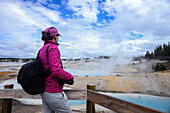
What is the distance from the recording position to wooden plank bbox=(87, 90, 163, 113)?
5.79 feet

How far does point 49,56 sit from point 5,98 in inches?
87.4

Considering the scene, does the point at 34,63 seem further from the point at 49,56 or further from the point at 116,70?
the point at 116,70

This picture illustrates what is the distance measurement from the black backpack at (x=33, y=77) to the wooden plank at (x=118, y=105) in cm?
124

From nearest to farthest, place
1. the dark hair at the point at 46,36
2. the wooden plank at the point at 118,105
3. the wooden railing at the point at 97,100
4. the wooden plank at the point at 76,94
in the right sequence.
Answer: the wooden plank at the point at 118,105
the wooden railing at the point at 97,100
the dark hair at the point at 46,36
the wooden plank at the point at 76,94

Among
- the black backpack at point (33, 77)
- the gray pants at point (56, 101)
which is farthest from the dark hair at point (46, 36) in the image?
the gray pants at point (56, 101)

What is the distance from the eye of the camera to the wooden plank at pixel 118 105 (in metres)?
1.77

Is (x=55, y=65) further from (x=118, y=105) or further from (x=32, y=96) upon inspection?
(x=32, y=96)

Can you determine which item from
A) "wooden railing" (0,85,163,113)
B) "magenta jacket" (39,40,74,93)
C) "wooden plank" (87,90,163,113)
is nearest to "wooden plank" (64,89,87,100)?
"wooden railing" (0,85,163,113)

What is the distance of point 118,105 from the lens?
2.16 meters

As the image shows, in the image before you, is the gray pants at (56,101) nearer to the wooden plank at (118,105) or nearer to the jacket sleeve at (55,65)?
the jacket sleeve at (55,65)

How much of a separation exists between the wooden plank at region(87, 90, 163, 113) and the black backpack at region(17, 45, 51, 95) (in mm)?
1242

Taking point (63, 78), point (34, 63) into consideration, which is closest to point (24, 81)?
point (34, 63)

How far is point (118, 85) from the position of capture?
14.7 m

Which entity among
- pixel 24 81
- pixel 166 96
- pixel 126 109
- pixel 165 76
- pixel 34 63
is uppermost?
pixel 34 63
